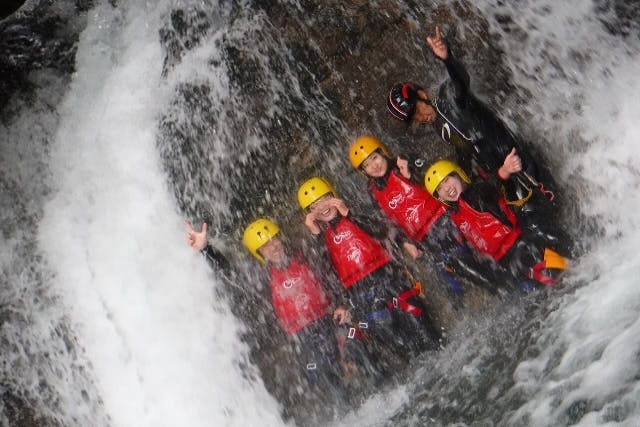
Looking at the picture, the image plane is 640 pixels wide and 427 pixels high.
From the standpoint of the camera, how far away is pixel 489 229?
5.87m

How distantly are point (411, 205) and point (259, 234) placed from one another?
1.60m

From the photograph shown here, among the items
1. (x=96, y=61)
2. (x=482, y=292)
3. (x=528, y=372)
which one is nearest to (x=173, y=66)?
(x=96, y=61)

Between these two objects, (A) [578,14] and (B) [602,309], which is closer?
(B) [602,309]

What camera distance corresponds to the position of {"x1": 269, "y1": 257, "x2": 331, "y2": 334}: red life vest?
246 inches

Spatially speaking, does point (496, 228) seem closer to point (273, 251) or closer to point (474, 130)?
point (474, 130)

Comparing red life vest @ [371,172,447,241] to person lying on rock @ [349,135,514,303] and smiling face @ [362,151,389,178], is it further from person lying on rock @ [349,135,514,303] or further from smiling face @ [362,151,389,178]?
smiling face @ [362,151,389,178]

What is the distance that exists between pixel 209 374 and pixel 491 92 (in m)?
4.30

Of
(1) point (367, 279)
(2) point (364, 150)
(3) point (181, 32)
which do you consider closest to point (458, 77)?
(2) point (364, 150)

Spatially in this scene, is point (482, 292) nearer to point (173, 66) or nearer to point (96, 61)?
point (173, 66)

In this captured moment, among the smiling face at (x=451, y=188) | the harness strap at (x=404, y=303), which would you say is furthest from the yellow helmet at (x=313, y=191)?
the harness strap at (x=404, y=303)

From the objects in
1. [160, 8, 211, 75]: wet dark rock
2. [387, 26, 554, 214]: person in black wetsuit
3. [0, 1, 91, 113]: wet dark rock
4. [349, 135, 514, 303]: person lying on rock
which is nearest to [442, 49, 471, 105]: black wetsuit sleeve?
[387, 26, 554, 214]: person in black wetsuit

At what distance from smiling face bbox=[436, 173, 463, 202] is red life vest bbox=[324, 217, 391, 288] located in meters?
0.90

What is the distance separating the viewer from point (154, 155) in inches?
270

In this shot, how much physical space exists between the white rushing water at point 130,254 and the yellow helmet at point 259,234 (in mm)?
838
